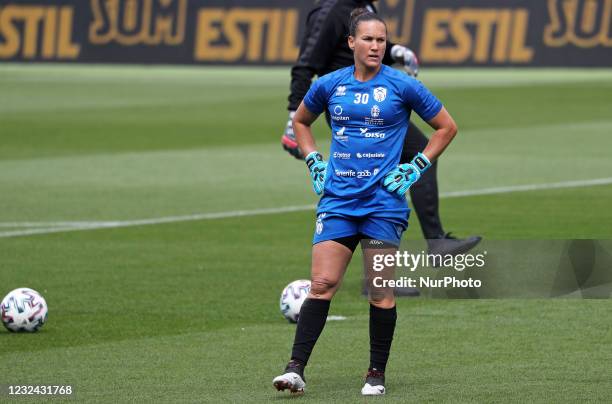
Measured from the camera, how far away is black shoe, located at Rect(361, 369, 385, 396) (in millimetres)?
7680

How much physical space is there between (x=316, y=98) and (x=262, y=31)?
32.8m

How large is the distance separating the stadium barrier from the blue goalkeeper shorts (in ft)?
100

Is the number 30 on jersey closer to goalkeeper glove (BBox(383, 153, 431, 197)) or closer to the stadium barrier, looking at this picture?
goalkeeper glove (BBox(383, 153, 431, 197))

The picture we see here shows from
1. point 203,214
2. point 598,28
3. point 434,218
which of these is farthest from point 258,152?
point 598,28

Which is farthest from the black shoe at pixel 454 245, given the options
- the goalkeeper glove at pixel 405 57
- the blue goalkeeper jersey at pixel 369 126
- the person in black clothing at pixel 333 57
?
the blue goalkeeper jersey at pixel 369 126

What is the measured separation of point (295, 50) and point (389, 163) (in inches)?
1285

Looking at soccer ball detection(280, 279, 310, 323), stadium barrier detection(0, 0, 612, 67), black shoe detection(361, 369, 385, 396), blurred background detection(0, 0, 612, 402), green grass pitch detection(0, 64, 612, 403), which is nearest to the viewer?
black shoe detection(361, 369, 385, 396)

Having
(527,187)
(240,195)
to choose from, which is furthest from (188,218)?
(527,187)

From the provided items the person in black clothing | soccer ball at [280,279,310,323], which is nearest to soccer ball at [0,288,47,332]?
soccer ball at [280,279,310,323]

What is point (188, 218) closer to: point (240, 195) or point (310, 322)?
point (240, 195)

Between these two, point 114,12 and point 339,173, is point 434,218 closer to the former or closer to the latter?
point 339,173

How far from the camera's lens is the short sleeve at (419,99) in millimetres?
7828

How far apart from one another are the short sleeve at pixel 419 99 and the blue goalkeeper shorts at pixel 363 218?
1.50ft

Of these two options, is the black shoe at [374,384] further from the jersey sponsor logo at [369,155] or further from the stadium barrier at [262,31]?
the stadium barrier at [262,31]
